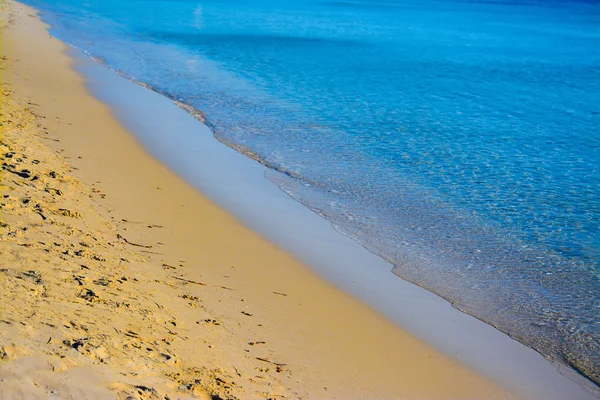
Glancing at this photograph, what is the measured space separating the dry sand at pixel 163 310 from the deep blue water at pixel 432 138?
4.60ft

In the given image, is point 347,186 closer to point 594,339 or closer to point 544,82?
point 594,339

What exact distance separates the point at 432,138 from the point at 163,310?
8717 millimetres

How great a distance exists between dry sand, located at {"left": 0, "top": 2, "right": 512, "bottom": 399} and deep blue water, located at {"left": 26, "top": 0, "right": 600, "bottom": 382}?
1.40 meters

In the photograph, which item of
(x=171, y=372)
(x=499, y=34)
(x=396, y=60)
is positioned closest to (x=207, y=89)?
(x=396, y=60)

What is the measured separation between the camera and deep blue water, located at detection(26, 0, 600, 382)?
278 inches

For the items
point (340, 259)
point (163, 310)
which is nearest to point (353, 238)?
point (340, 259)

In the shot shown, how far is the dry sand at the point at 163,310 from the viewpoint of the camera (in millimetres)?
3918

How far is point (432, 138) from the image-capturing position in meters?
12.7

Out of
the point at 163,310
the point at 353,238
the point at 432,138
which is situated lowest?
the point at 353,238

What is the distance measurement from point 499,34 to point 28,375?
34237 mm

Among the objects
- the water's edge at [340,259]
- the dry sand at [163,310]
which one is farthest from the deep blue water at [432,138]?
the dry sand at [163,310]

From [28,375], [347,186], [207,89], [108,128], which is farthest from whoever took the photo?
[207,89]

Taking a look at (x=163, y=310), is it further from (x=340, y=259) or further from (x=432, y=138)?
(x=432, y=138)

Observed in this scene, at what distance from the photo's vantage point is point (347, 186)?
31.5 ft
